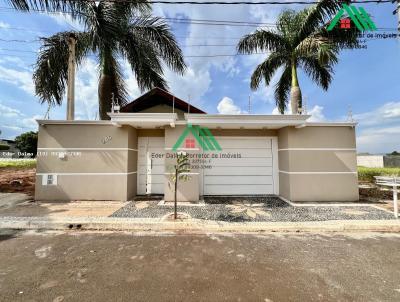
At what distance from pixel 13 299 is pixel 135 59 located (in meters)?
9.30

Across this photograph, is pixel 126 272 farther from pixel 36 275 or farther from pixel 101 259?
pixel 36 275

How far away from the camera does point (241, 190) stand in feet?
27.5

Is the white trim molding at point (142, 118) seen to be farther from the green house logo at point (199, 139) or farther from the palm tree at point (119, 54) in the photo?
the palm tree at point (119, 54)

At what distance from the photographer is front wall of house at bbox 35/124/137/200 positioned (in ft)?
24.3

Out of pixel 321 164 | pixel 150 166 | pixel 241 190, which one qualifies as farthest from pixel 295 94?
pixel 150 166

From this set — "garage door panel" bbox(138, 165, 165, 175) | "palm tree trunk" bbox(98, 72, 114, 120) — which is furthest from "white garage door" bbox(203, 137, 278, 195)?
"palm tree trunk" bbox(98, 72, 114, 120)

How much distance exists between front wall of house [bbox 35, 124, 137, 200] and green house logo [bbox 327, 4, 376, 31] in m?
10.1

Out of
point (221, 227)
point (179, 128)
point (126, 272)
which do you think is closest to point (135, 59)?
point (179, 128)

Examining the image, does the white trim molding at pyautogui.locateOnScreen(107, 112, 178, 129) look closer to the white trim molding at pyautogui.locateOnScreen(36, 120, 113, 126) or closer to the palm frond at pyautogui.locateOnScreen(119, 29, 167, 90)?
the white trim molding at pyautogui.locateOnScreen(36, 120, 113, 126)

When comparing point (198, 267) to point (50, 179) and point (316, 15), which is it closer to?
point (50, 179)

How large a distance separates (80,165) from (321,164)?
341 inches

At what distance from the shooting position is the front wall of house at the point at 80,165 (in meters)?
7.41

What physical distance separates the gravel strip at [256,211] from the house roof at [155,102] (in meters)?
4.49

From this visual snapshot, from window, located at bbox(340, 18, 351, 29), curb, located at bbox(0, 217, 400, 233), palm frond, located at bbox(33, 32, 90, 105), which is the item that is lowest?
curb, located at bbox(0, 217, 400, 233)
